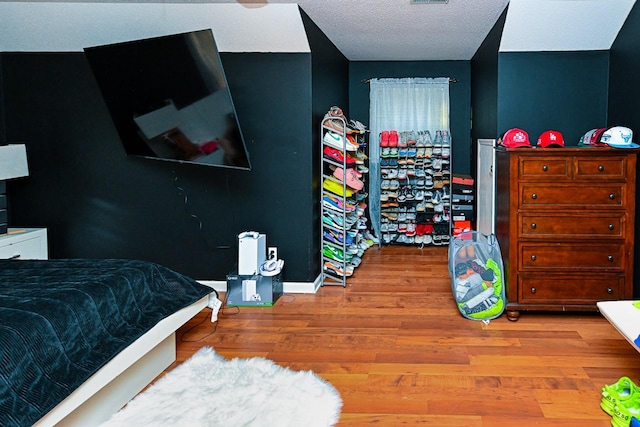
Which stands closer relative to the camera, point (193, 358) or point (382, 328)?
point (193, 358)

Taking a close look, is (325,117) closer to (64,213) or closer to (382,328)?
(382,328)

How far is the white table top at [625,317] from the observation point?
3106 mm

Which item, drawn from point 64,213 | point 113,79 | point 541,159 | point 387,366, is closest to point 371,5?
point 541,159

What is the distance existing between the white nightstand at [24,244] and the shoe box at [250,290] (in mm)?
1591

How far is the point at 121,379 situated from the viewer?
3.14m

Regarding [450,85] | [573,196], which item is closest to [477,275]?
[573,196]

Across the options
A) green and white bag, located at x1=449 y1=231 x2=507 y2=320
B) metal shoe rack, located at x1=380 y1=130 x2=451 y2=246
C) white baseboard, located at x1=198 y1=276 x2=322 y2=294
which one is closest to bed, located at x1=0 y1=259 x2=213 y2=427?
white baseboard, located at x1=198 y1=276 x2=322 y2=294

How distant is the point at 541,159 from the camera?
14.8ft

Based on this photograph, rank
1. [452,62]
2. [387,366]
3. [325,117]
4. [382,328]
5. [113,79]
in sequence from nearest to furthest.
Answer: [387,366] < [382,328] < [113,79] < [325,117] < [452,62]

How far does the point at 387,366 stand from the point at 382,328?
2.53 ft

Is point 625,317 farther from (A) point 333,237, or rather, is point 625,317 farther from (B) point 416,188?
(B) point 416,188

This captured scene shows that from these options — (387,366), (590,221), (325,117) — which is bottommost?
(387,366)

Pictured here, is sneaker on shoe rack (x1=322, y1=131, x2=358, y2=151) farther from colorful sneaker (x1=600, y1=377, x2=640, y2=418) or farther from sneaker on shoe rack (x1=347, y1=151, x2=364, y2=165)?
colorful sneaker (x1=600, y1=377, x2=640, y2=418)

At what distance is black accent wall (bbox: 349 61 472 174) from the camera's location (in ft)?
27.0
